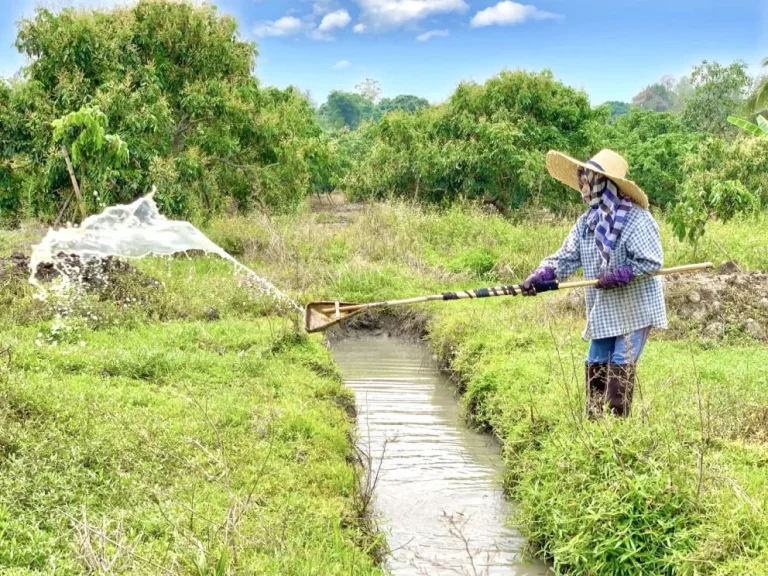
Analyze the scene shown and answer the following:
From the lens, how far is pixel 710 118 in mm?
36344

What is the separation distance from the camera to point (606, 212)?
191 inches

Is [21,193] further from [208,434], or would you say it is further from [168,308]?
[208,434]

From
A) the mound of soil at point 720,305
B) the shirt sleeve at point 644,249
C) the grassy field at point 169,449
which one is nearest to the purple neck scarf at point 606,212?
the shirt sleeve at point 644,249

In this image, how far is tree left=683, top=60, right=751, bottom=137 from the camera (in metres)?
35.1

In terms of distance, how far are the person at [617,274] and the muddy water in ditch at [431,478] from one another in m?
1.06

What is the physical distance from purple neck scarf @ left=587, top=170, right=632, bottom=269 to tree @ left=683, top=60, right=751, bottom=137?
33.3 meters

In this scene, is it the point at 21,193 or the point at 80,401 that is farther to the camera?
the point at 21,193

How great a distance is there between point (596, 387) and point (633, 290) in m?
0.77

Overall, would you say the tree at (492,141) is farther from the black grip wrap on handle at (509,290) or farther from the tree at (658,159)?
the black grip wrap on handle at (509,290)

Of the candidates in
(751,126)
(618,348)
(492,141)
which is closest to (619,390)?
(618,348)

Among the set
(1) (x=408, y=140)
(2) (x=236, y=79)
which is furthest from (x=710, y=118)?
(2) (x=236, y=79)

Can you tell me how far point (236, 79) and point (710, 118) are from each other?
28.1 m

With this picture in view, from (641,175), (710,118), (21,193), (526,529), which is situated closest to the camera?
(526,529)

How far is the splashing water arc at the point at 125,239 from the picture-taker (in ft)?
31.6
